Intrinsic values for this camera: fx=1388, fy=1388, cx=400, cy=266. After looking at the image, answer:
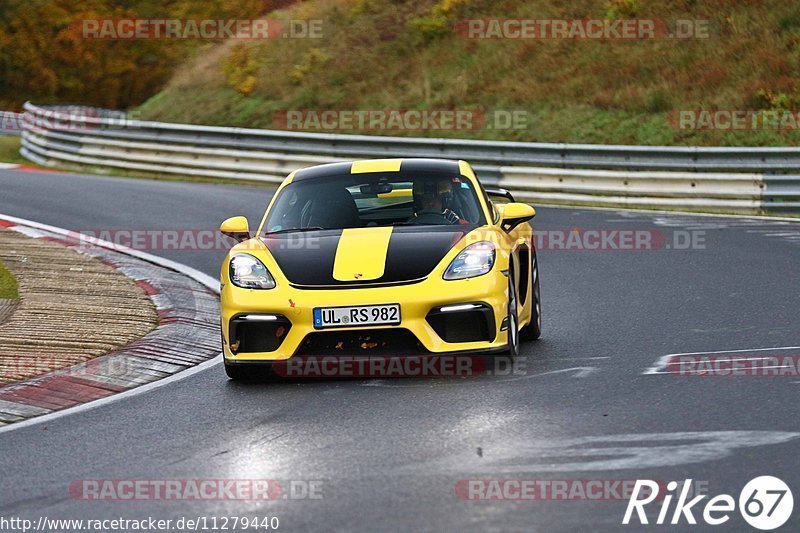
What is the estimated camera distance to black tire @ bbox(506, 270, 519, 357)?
28.1 feet

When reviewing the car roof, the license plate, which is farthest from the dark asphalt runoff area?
the car roof

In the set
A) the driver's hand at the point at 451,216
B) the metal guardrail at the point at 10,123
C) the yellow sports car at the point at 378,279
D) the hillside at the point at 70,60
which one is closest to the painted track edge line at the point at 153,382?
the yellow sports car at the point at 378,279

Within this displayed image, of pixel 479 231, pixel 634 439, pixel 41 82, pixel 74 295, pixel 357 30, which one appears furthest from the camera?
pixel 41 82

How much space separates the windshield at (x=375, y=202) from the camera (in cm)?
944

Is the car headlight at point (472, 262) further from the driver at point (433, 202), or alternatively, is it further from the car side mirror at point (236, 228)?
the car side mirror at point (236, 228)

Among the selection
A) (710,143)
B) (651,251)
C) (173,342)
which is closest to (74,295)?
(173,342)

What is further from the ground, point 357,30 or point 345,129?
point 357,30

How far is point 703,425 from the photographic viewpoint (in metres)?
6.84

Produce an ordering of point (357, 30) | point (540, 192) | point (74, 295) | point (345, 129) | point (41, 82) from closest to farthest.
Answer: point (74, 295) < point (540, 192) < point (345, 129) < point (357, 30) < point (41, 82)

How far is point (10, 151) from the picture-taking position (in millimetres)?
31500

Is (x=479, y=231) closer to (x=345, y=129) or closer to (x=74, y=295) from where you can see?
(x=74, y=295)

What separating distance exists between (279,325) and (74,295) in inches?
166

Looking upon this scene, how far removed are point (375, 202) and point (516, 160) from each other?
12390 mm

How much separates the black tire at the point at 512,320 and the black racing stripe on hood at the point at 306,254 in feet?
3.63
